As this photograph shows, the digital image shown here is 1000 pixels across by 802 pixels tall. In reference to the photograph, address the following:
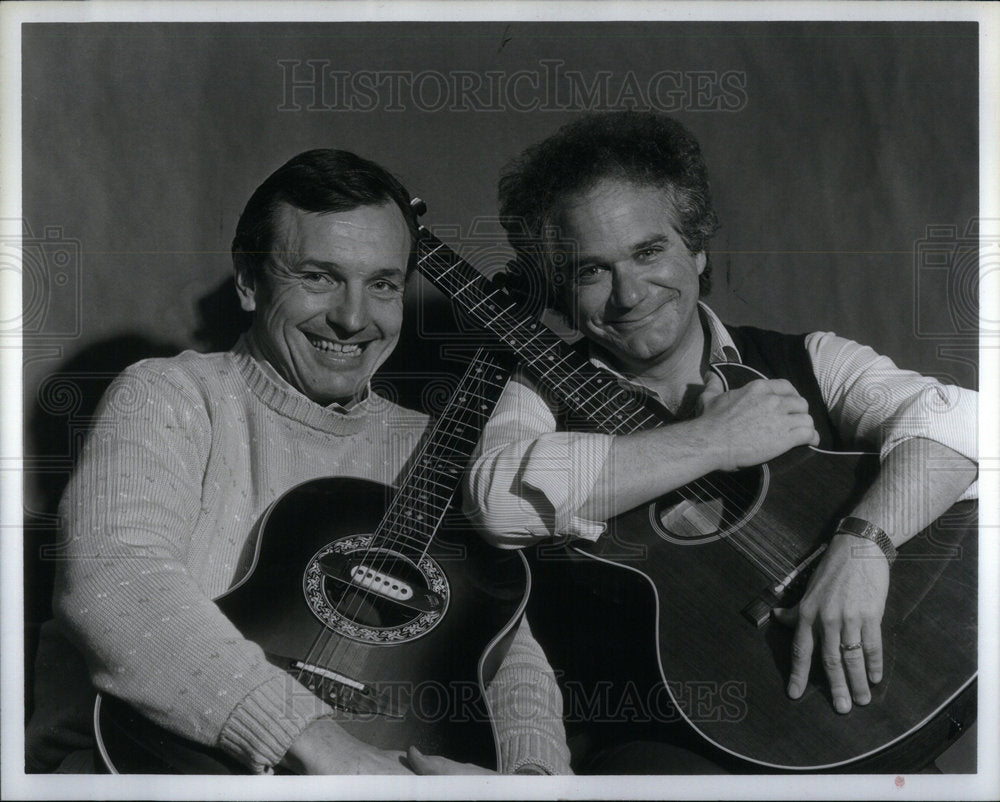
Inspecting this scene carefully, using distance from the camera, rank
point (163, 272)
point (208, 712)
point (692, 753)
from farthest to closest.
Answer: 1. point (163, 272)
2. point (692, 753)
3. point (208, 712)

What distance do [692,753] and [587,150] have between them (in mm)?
1528

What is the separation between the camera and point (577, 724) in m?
2.39

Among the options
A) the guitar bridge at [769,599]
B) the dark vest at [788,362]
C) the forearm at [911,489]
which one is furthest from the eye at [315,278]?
the forearm at [911,489]

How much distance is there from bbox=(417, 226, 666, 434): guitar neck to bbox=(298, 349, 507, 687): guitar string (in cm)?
10

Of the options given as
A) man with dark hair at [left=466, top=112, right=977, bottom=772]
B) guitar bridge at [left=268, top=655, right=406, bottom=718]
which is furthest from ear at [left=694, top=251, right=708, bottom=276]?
guitar bridge at [left=268, top=655, right=406, bottom=718]

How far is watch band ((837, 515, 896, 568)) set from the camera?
2.30m

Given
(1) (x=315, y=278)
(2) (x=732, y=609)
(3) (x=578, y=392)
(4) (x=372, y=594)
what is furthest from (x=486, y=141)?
(2) (x=732, y=609)

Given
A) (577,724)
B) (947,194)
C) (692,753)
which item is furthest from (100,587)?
(947,194)

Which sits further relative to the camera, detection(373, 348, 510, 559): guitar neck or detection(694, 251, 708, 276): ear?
detection(694, 251, 708, 276): ear

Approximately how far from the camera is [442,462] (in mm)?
2383

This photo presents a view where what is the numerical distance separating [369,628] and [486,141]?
4.19ft

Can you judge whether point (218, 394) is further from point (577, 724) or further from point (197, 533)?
point (577, 724)

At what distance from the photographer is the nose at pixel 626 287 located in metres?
2.39

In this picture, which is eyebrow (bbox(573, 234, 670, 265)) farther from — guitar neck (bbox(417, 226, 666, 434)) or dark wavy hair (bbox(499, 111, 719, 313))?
guitar neck (bbox(417, 226, 666, 434))
